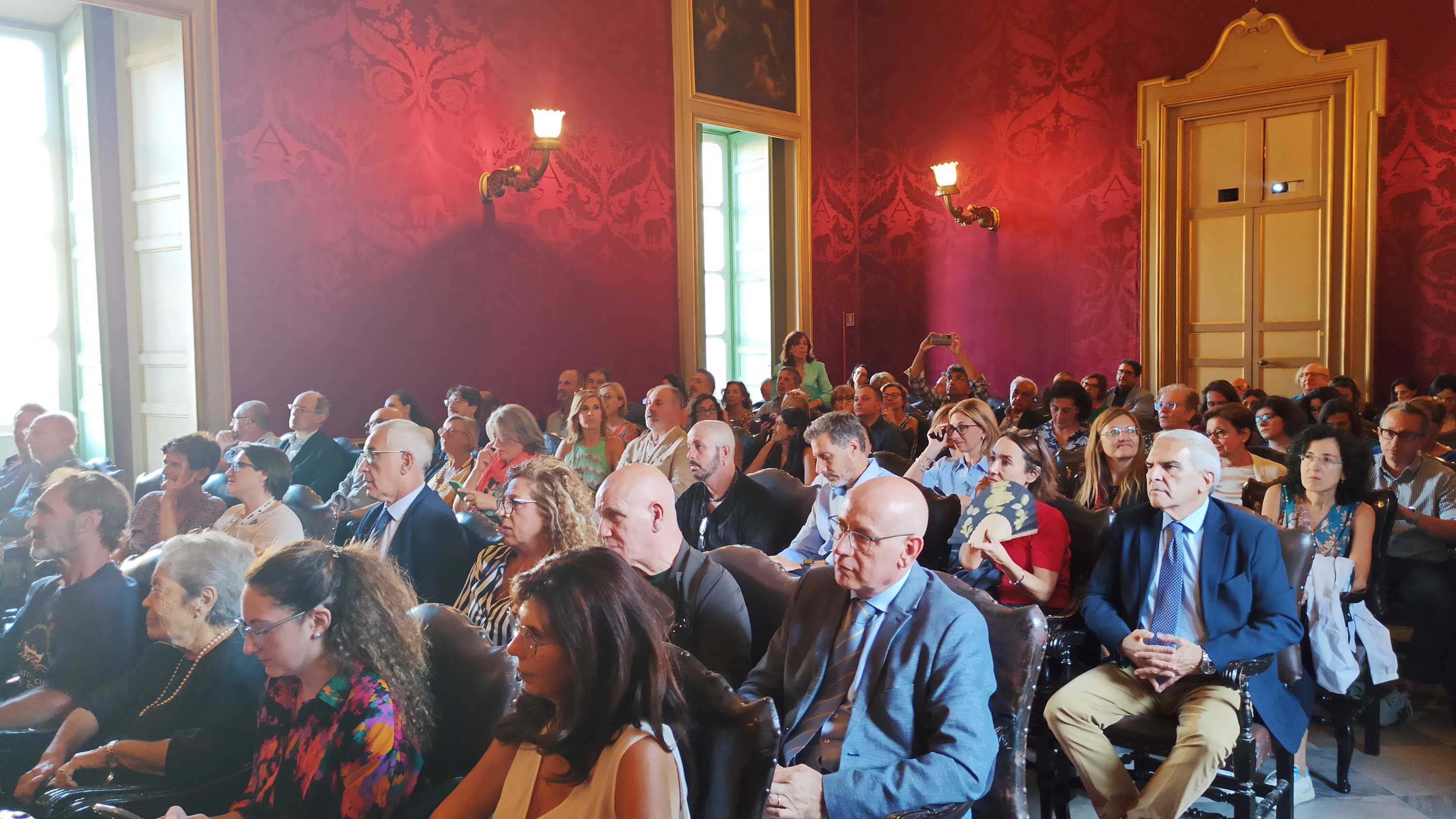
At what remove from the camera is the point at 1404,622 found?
13.6ft

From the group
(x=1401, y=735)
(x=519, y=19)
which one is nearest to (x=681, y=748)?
(x=1401, y=735)

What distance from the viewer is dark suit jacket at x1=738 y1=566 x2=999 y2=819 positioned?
2.06m

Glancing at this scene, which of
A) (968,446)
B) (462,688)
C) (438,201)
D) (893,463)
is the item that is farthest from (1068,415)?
(462,688)

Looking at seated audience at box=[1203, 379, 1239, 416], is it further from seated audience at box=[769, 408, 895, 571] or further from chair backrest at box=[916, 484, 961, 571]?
seated audience at box=[769, 408, 895, 571]

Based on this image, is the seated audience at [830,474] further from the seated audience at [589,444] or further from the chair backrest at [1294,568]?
the seated audience at [589,444]

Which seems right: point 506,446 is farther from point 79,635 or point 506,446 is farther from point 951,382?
point 951,382

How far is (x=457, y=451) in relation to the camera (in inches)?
217

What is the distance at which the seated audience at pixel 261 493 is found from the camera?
3.61m

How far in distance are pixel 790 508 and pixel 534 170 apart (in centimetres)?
485

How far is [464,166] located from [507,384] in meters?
1.69

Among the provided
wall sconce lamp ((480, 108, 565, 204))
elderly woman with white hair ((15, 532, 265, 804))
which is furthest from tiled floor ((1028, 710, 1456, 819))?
wall sconce lamp ((480, 108, 565, 204))

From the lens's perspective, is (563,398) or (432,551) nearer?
(432,551)

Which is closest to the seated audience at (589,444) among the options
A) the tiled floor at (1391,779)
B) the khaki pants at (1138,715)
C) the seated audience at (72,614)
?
the seated audience at (72,614)

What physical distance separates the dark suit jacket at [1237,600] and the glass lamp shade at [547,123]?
5.94m
